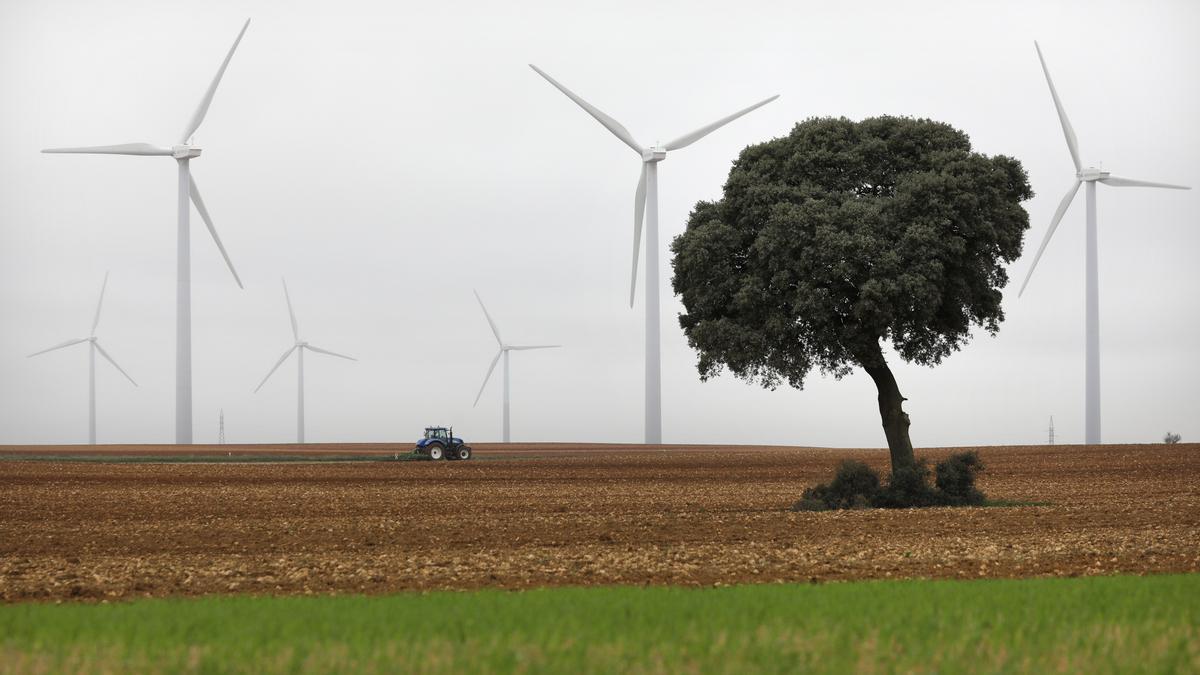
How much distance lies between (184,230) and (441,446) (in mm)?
22413

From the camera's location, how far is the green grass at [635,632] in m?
13.1

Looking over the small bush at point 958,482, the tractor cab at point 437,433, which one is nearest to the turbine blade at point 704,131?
the tractor cab at point 437,433

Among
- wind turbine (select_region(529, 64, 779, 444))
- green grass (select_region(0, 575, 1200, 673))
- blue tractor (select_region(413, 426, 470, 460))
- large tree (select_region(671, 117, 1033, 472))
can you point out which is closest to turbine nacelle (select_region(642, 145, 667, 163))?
wind turbine (select_region(529, 64, 779, 444))

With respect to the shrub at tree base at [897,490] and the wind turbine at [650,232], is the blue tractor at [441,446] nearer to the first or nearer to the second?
the wind turbine at [650,232]

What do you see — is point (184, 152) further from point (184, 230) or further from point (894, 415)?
point (894, 415)

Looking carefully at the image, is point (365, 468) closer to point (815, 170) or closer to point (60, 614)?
point (815, 170)

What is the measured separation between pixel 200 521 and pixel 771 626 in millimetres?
22357

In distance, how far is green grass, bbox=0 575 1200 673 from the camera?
13.1 m

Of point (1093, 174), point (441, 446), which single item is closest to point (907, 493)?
point (441, 446)

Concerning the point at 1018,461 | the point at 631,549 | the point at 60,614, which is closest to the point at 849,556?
the point at 631,549

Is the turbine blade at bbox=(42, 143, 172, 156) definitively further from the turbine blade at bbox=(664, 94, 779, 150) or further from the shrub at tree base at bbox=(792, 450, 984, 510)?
the shrub at tree base at bbox=(792, 450, 984, 510)

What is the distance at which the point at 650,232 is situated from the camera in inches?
2594

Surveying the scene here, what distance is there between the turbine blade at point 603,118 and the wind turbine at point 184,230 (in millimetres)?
21643

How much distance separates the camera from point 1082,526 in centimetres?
3164
